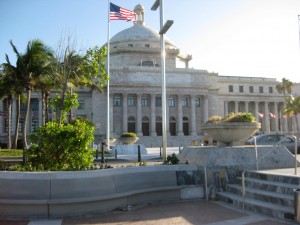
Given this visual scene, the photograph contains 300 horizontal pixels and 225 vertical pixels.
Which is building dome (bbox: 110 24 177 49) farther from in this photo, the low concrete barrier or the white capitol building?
the low concrete barrier

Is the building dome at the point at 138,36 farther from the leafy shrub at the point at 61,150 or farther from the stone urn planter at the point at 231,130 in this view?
the leafy shrub at the point at 61,150

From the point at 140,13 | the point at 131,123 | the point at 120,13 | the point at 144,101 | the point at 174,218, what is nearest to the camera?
the point at 174,218

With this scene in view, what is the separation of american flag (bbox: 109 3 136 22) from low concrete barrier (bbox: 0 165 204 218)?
21666 millimetres

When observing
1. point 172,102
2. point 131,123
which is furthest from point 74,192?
point 172,102

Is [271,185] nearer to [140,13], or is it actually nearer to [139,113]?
[139,113]

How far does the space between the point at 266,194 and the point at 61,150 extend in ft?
20.2

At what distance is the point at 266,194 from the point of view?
864 centimetres

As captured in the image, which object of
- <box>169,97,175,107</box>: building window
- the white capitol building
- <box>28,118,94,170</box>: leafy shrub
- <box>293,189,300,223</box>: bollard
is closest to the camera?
<box>293,189,300,223</box>: bollard

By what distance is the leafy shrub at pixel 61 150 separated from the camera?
34.3ft

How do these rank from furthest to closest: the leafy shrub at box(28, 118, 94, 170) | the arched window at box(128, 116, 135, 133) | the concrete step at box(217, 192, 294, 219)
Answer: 1. the arched window at box(128, 116, 135, 133)
2. the leafy shrub at box(28, 118, 94, 170)
3. the concrete step at box(217, 192, 294, 219)

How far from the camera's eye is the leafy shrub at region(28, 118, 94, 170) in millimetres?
10453

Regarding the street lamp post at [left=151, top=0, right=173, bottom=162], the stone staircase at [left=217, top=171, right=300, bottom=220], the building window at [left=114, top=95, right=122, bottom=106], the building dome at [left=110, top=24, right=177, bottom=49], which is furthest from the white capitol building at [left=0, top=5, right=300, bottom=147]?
the stone staircase at [left=217, top=171, right=300, bottom=220]

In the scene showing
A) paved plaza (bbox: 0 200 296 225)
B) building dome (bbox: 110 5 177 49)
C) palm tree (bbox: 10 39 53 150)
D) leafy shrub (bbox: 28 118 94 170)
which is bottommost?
paved plaza (bbox: 0 200 296 225)

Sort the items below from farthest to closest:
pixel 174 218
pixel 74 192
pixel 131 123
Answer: pixel 131 123, pixel 74 192, pixel 174 218
